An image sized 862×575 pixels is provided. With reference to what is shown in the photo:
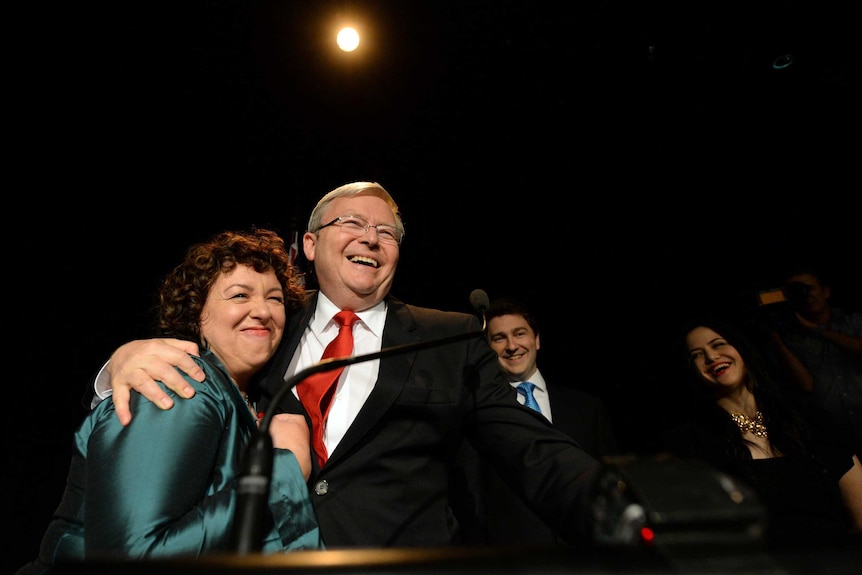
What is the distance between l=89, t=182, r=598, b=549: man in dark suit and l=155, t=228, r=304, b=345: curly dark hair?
218mm

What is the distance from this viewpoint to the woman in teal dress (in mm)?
907

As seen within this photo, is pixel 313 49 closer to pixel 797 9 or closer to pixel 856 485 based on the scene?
pixel 797 9

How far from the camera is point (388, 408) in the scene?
4.67 ft

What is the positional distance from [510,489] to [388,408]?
1281 mm

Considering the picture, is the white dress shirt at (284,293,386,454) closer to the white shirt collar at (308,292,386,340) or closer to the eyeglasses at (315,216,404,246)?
the white shirt collar at (308,292,386,340)

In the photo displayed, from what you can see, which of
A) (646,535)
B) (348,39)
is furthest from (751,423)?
(348,39)

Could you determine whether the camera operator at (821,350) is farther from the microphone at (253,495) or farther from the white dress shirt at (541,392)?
the microphone at (253,495)

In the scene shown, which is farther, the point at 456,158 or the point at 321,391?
the point at 456,158

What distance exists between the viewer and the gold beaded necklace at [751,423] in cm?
243

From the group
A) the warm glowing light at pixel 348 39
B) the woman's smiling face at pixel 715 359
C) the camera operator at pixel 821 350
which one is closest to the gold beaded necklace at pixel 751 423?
the woman's smiling face at pixel 715 359

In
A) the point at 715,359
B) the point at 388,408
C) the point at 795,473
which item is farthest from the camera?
the point at 715,359

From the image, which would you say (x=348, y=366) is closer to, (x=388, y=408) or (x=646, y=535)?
(x=388, y=408)

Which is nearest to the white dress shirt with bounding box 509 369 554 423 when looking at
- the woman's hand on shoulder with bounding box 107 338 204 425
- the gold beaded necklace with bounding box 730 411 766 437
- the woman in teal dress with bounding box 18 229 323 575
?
the gold beaded necklace with bounding box 730 411 766 437

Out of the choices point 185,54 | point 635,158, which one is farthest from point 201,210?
point 635,158
